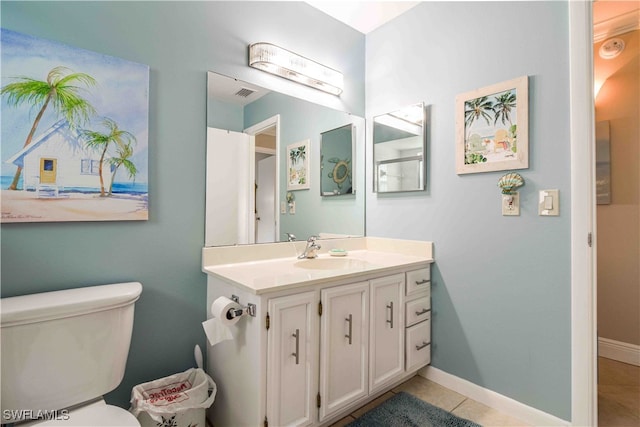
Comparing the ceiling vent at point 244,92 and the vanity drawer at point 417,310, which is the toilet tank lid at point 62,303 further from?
the vanity drawer at point 417,310

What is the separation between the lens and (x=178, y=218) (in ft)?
4.98

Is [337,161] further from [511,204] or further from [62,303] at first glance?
[62,303]

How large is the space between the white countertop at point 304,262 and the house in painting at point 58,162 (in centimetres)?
61

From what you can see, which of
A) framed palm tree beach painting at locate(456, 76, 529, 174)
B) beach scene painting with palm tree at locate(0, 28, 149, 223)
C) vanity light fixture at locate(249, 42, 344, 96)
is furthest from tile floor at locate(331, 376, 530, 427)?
vanity light fixture at locate(249, 42, 344, 96)

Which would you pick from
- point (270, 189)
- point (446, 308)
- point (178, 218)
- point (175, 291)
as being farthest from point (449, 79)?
point (175, 291)

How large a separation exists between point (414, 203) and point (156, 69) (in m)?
1.68

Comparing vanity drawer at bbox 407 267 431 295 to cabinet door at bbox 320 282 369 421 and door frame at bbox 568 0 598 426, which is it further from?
door frame at bbox 568 0 598 426

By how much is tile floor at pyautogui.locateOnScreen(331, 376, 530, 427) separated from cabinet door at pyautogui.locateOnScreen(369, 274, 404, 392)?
0.67 feet

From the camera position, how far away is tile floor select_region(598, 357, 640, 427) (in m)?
1.58

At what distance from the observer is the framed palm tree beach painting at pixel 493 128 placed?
1583mm

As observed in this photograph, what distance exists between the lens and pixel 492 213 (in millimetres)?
1696

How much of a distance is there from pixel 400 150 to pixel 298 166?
0.74 metres

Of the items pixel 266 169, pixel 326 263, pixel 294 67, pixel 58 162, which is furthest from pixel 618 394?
pixel 58 162

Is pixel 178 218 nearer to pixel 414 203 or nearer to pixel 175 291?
pixel 175 291
